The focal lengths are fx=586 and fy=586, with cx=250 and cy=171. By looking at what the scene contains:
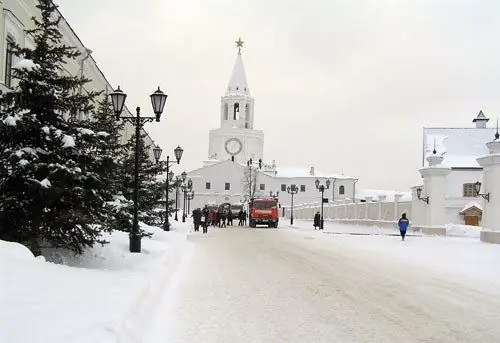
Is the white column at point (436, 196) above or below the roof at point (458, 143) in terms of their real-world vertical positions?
below

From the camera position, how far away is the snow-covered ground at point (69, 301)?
5.31m

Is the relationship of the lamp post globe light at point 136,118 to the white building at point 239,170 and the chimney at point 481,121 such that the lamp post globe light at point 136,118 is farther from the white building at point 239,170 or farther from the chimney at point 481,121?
the white building at point 239,170

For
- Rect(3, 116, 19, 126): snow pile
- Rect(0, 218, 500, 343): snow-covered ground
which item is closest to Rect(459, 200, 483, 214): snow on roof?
Rect(0, 218, 500, 343): snow-covered ground

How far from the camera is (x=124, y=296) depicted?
787cm

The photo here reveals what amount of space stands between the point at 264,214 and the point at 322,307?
148ft

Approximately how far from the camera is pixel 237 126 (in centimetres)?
12938

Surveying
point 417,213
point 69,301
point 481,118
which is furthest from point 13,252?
point 481,118

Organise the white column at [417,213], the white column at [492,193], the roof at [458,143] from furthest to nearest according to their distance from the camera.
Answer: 1. the roof at [458,143]
2. the white column at [417,213]
3. the white column at [492,193]

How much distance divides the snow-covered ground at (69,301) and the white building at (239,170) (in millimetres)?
112205

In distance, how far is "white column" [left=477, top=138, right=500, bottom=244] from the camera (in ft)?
84.3

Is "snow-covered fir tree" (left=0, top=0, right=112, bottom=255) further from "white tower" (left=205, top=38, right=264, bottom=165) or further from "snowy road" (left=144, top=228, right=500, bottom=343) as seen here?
"white tower" (left=205, top=38, right=264, bottom=165)

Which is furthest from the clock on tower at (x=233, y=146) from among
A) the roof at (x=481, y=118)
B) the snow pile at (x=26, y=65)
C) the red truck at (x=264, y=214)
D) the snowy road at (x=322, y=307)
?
the snow pile at (x=26, y=65)

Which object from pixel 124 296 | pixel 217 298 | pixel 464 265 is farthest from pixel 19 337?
pixel 464 265

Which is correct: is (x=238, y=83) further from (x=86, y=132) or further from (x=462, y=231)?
(x=86, y=132)
